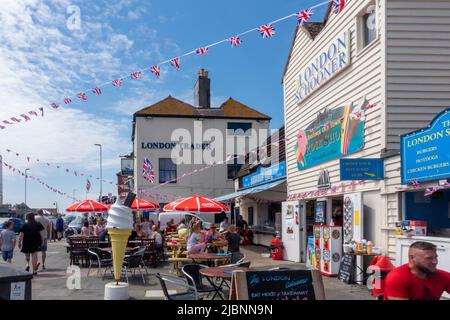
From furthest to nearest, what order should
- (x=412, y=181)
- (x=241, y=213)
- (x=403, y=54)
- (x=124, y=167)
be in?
1. (x=124, y=167)
2. (x=241, y=213)
3. (x=403, y=54)
4. (x=412, y=181)

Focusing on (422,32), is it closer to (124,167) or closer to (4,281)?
(4,281)

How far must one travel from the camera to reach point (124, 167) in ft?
136

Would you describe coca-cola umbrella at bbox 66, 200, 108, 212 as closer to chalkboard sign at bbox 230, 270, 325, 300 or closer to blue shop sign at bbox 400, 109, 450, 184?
blue shop sign at bbox 400, 109, 450, 184

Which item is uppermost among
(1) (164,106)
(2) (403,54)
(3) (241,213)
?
(1) (164,106)

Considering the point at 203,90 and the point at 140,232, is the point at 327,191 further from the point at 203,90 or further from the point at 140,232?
the point at 203,90

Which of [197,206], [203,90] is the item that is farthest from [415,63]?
[203,90]

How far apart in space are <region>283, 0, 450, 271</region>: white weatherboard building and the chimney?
79.1 ft

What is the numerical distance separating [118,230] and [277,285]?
426 cm

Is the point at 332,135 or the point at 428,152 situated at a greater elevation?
the point at 332,135

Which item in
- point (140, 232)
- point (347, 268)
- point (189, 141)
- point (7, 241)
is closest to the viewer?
point (347, 268)

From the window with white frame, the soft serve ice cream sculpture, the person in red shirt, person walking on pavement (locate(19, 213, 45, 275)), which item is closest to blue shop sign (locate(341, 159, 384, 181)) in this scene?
the window with white frame

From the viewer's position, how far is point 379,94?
374 inches
